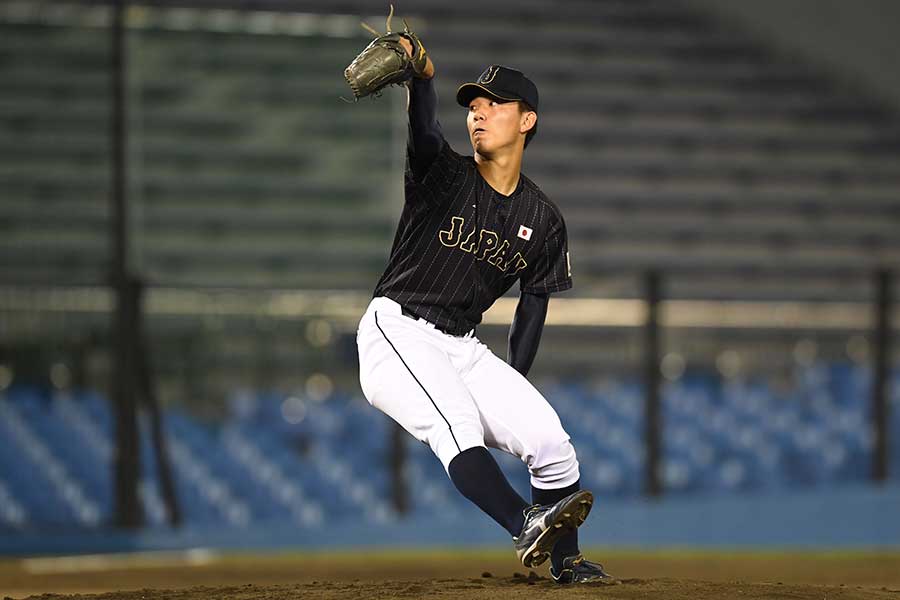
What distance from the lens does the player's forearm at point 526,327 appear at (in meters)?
4.61

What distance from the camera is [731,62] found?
1558cm

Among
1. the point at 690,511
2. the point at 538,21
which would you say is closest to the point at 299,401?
the point at 690,511

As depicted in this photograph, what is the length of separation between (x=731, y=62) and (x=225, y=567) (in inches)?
395

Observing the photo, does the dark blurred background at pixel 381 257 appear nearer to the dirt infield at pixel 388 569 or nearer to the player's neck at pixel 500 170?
the dirt infield at pixel 388 569

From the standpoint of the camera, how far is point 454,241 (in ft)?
13.8

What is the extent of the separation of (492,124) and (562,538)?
1.40 meters

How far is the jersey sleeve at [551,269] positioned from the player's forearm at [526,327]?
37 millimetres

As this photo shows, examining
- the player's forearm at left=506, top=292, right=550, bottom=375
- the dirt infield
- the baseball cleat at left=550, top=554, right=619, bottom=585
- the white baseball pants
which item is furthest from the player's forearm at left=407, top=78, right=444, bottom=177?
the dirt infield

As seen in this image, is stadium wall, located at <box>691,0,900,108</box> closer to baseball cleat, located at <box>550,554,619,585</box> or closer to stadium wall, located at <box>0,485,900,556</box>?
stadium wall, located at <box>0,485,900,556</box>

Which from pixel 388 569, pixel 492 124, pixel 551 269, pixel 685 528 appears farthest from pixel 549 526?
pixel 685 528

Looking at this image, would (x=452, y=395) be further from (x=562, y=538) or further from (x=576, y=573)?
(x=576, y=573)

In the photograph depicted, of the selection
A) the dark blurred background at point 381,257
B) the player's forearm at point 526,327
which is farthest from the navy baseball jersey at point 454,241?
the dark blurred background at point 381,257

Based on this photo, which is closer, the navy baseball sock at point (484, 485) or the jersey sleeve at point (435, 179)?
the navy baseball sock at point (484, 485)

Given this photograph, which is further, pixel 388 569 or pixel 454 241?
pixel 388 569
